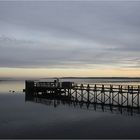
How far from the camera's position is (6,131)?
1105 inches

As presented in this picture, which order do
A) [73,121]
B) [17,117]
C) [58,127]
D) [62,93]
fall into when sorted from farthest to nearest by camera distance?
1. [62,93]
2. [17,117]
3. [73,121]
4. [58,127]

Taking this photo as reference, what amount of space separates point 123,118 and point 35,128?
396 inches

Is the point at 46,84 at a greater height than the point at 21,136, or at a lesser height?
greater

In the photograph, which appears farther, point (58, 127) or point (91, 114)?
point (91, 114)

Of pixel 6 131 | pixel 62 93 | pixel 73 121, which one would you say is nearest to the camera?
pixel 6 131

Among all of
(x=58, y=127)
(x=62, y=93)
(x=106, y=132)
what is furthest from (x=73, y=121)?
(x=62, y=93)

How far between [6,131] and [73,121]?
26.9 feet

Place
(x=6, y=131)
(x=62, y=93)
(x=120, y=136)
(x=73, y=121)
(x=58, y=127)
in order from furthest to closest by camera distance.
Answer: (x=62, y=93) < (x=73, y=121) < (x=58, y=127) < (x=6, y=131) < (x=120, y=136)

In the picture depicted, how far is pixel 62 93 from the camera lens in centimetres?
5912

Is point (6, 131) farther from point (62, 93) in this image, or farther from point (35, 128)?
point (62, 93)

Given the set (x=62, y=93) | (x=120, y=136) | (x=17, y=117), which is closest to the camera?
(x=120, y=136)

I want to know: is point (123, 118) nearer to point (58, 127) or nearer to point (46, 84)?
point (58, 127)

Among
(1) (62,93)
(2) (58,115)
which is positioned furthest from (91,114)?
(1) (62,93)

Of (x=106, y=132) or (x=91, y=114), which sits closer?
(x=106, y=132)
